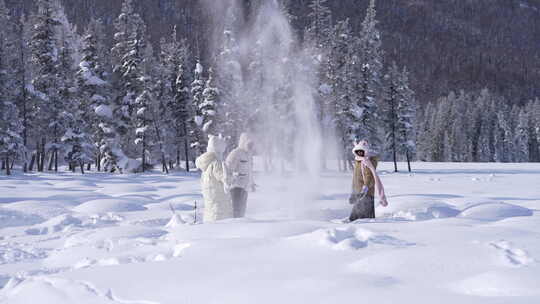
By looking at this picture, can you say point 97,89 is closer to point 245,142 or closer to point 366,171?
point 245,142

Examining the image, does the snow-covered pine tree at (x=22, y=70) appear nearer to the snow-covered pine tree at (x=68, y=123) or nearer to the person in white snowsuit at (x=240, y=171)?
the snow-covered pine tree at (x=68, y=123)

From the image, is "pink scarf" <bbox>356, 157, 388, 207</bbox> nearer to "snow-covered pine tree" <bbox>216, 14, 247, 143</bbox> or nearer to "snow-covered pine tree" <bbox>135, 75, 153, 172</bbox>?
"snow-covered pine tree" <bbox>216, 14, 247, 143</bbox>

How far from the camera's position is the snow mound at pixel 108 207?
12.6 meters

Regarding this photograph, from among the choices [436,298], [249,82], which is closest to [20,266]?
[436,298]

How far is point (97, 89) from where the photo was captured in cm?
3512

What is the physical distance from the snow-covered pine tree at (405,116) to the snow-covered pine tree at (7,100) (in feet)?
107

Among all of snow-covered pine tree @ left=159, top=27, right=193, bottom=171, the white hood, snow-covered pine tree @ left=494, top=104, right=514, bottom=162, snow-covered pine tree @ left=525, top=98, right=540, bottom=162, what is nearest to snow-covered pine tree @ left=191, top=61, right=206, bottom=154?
snow-covered pine tree @ left=159, top=27, right=193, bottom=171

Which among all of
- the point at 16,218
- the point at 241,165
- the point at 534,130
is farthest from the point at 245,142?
the point at 534,130

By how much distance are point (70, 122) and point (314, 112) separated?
20.2 m

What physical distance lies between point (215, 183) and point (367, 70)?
3277 centimetres

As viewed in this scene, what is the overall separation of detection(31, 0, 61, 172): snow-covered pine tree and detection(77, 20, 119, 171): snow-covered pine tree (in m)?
1.97

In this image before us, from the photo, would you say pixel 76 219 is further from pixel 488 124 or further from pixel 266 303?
pixel 488 124

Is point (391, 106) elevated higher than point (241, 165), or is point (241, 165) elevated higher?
point (391, 106)

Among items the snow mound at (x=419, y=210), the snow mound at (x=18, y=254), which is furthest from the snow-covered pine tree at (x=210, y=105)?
the snow mound at (x=18, y=254)
